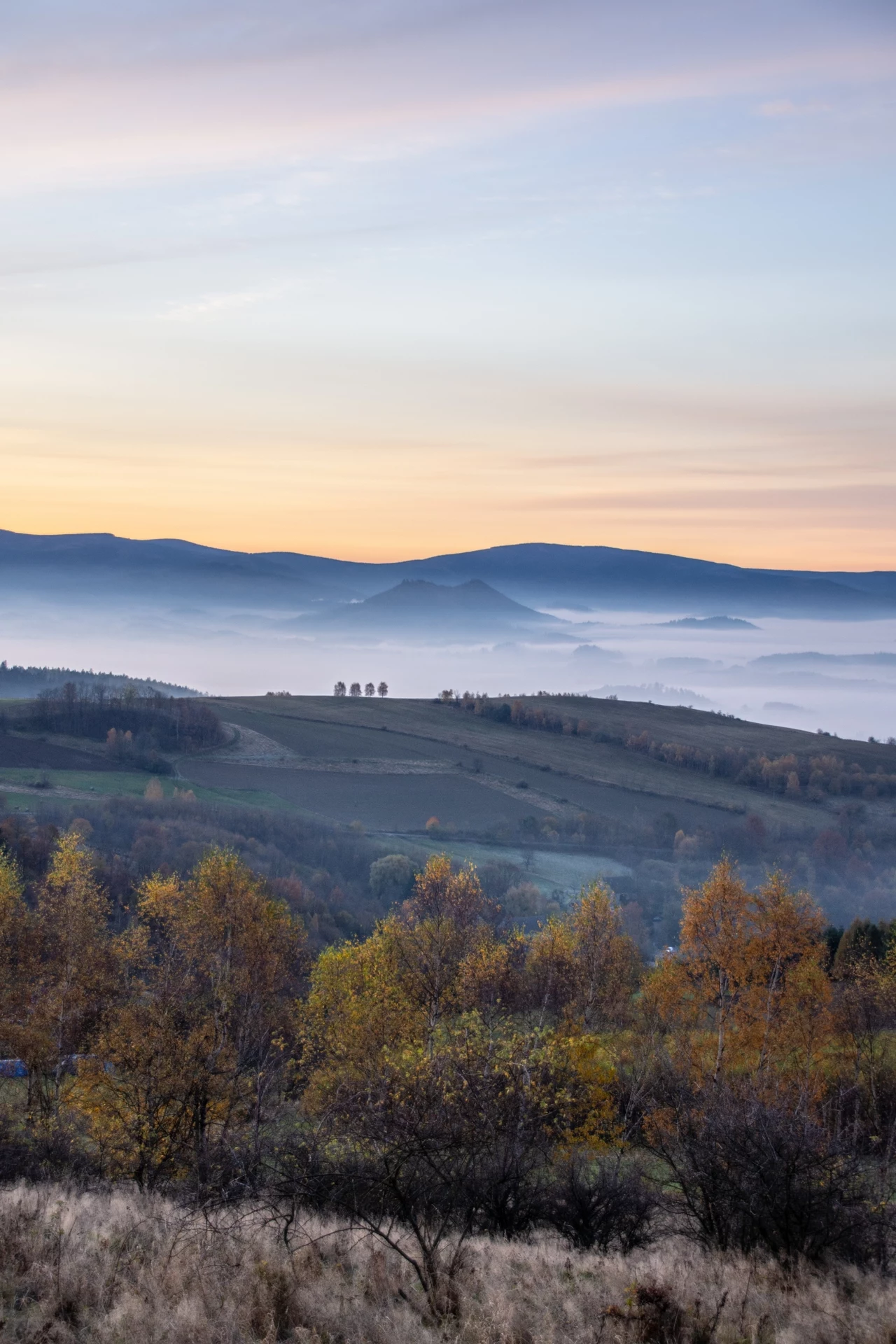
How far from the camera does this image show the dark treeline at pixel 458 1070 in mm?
15062

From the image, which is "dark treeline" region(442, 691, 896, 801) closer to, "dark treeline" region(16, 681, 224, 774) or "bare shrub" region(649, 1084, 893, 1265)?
"dark treeline" region(16, 681, 224, 774)

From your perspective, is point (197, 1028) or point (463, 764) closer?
point (197, 1028)

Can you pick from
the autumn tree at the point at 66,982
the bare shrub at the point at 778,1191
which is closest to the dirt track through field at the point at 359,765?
the autumn tree at the point at 66,982

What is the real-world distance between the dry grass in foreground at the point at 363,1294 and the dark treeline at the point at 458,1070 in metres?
0.63

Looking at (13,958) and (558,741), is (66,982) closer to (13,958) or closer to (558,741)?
(13,958)

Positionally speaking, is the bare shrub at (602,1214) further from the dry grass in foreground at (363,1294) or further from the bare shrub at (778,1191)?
the dry grass in foreground at (363,1294)

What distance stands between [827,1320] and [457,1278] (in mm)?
4029

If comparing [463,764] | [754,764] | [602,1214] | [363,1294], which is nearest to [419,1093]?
[602,1214]

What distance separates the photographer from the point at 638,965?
5866 cm

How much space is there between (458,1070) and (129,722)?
133 m

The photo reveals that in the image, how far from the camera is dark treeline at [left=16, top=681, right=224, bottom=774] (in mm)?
140000

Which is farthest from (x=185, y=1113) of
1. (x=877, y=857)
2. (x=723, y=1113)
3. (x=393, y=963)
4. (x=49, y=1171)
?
(x=877, y=857)

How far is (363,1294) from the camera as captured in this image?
12570mm

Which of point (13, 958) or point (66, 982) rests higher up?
point (66, 982)
